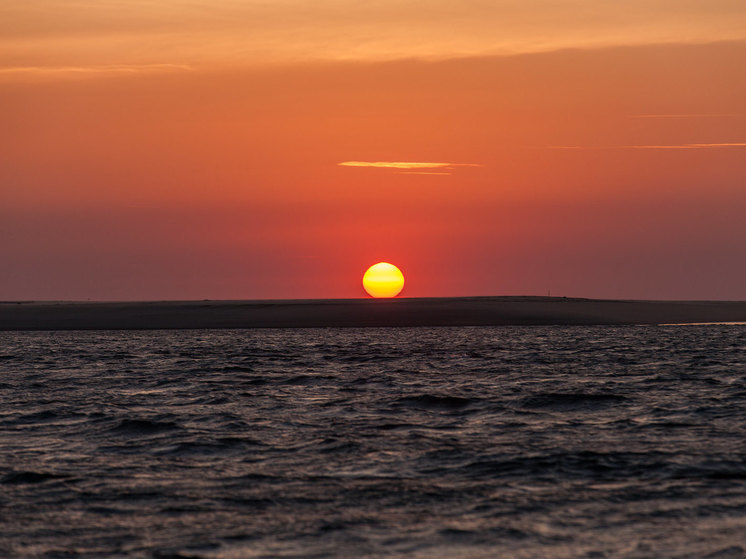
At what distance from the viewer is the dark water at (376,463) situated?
537 inches

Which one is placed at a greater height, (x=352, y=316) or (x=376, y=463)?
(x=352, y=316)

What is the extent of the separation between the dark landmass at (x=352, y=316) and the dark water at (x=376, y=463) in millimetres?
56285

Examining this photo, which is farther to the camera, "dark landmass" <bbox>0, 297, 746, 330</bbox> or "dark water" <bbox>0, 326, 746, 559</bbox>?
"dark landmass" <bbox>0, 297, 746, 330</bbox>

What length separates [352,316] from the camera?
10500 cm

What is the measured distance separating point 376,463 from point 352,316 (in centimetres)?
8580

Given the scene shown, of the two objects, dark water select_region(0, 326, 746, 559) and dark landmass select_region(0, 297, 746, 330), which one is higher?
dark landmass select_region(0, 297, 746, 330)

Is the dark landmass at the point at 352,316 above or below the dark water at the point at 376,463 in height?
above

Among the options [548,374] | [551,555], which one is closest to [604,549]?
[551,555]

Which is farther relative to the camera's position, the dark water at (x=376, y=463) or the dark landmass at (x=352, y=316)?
the dark landmass at (x=352, y=316)

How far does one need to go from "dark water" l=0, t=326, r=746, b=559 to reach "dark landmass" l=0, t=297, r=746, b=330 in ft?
185

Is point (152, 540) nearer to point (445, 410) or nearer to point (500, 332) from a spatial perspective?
point (445, 410)

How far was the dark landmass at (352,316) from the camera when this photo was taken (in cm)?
9769

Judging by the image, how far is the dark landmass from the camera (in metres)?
97.7

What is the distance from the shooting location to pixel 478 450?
67.4ft
